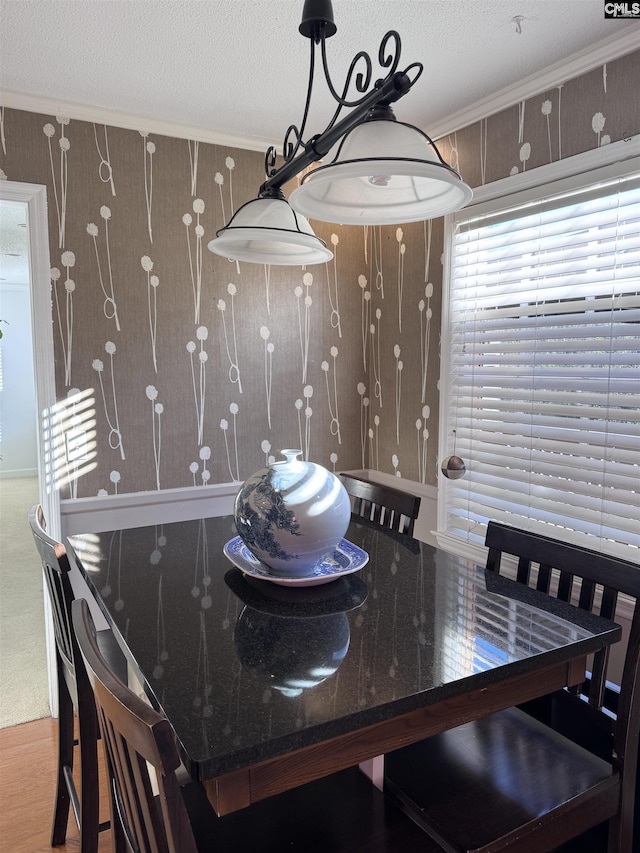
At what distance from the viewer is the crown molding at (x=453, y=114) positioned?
79.9 inches

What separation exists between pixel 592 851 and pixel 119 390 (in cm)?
240

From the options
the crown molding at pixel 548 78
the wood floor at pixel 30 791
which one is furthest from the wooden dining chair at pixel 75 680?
the crown molding at pixel 548 78

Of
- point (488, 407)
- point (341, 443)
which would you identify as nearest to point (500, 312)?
point (488, 407)

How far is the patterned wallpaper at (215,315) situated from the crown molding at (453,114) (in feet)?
0.12

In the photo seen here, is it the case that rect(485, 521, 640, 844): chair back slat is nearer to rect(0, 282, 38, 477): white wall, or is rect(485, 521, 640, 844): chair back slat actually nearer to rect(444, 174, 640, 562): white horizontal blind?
rect(444, 174, 640, 562): white horizontal blind

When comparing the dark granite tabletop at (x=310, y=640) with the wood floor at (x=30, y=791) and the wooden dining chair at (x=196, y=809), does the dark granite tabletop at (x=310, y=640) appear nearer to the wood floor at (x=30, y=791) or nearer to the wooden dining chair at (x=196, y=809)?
the wooden dining chair at (x=196, y=809)

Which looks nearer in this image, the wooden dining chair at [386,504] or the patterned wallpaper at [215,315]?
the wooden dining chair at [386,504]

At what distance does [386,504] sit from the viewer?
2.26 metres

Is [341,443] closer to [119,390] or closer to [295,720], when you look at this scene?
[119,390]

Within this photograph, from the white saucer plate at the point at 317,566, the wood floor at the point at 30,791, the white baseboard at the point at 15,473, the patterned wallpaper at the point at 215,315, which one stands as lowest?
the wood floor at the point at 30,791

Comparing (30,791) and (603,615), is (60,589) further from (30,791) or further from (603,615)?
(603,615)

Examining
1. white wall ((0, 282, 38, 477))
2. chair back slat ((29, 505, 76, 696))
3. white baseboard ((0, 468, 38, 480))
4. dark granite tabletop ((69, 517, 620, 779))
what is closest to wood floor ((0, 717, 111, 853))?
chair back slat ((29, 505, 76, 696))

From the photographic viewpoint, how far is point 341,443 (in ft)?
11.1

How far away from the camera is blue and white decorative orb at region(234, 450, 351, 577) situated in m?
1.45
